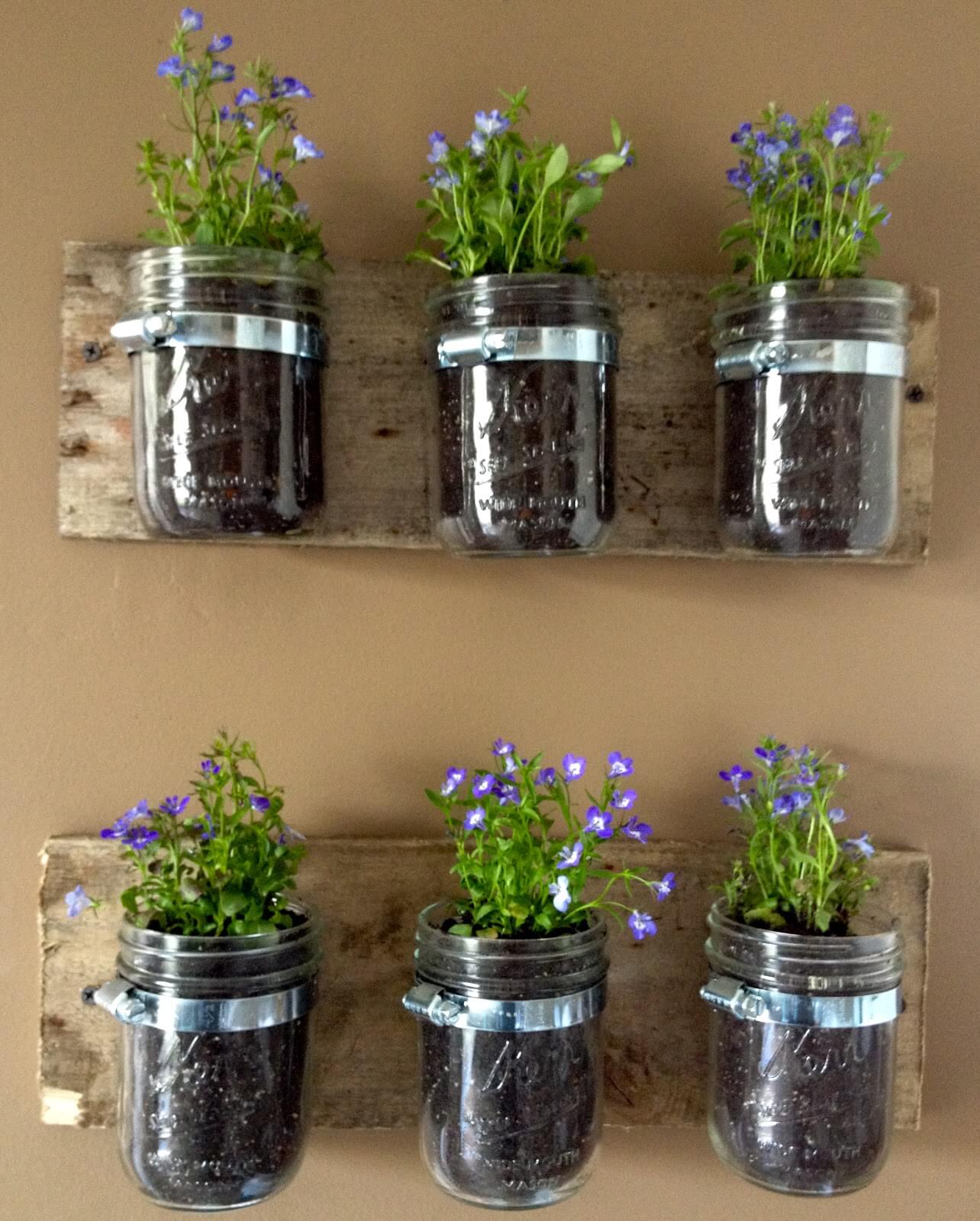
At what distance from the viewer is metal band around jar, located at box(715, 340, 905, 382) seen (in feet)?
3.05

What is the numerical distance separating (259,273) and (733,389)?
0.42 meters

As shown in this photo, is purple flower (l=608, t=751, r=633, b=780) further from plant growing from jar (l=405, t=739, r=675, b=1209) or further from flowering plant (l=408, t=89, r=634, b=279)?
flowering plant (l=408, t=89, r=634, b=279)

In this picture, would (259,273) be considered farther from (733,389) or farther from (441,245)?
(733,389)

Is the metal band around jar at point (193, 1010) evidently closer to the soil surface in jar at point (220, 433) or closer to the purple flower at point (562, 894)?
the purple flower at point (562, 894)

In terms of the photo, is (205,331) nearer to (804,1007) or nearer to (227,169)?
(227,169)

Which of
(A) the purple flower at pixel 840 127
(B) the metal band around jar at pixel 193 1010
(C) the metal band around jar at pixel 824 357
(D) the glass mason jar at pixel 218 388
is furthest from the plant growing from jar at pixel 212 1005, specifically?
(A) the purple flower at pixel 840 127

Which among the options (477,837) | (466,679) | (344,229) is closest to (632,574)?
(466,679)

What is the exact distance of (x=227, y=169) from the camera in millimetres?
987

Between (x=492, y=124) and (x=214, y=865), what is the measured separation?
0.66m

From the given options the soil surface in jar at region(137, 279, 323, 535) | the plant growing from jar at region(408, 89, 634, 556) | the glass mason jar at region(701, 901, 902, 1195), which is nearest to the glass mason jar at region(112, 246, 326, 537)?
the soil surface in jar at region(137, 279, 323, 535)

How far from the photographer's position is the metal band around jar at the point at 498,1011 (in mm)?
887

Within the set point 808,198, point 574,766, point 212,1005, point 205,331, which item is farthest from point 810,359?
point 212,1005

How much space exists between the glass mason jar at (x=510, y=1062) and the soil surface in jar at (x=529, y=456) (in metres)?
0.34

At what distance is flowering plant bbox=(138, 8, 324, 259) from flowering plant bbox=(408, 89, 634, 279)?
0.37 feet
